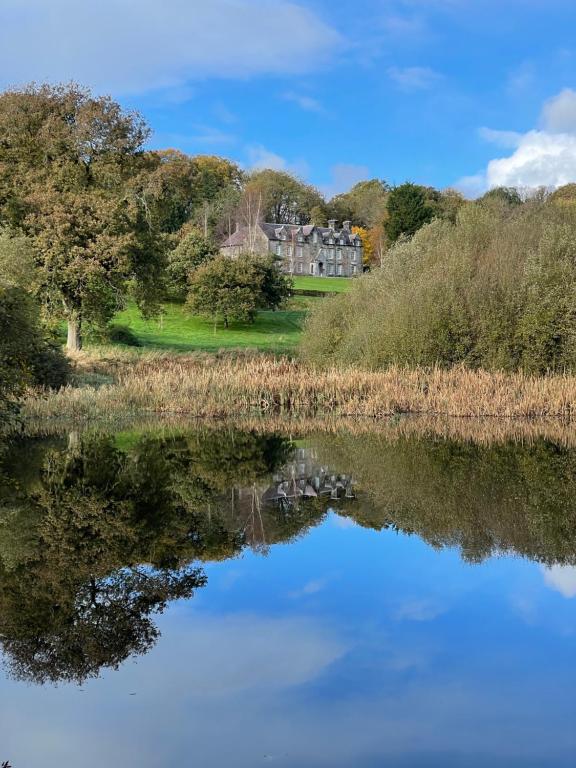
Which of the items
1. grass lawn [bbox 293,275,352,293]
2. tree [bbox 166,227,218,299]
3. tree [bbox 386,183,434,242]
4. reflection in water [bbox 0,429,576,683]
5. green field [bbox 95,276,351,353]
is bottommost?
reflection in water [bbox 0,429,576,683]

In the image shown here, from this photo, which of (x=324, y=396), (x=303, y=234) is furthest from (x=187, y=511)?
(x=303, y=234)

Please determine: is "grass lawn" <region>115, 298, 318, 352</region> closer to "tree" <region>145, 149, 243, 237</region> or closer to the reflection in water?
the reflection in water

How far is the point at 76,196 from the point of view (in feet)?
120

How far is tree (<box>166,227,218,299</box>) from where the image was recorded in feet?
182

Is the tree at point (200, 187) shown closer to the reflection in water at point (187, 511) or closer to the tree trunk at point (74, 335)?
the tree trunk at point (74, 335)

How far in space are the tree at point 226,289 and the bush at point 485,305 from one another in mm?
16911

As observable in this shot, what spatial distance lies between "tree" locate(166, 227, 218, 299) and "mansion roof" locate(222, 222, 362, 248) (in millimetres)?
33494

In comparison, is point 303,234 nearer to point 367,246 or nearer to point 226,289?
point 367,246

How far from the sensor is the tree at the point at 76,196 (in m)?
36.0

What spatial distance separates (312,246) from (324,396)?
221 feet

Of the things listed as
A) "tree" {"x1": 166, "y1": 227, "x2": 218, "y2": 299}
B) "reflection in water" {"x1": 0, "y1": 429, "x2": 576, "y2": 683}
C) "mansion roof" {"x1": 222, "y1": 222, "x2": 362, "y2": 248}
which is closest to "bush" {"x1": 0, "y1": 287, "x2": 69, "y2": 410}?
"reflection in water" {"x1": 0, "y1": 429, "x2": 576, "y2": 683}

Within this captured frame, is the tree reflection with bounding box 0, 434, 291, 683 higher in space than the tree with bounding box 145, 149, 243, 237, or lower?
lower

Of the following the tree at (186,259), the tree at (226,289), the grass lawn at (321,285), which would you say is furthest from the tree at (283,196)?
the tree at (226,289)

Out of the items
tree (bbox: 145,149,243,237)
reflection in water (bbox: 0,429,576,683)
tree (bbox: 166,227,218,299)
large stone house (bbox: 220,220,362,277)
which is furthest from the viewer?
large stone house (bbox: 220,220,362,277)
